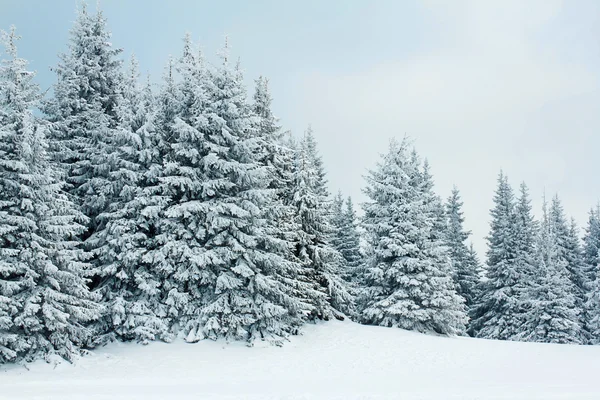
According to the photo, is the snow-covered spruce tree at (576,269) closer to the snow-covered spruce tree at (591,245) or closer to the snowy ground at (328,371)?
the snow-covered spruce tree at (591,245)

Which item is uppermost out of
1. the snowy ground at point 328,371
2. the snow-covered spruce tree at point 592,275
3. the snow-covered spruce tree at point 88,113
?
the snow-covered spruce tree at point 88,113

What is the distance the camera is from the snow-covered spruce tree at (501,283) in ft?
130

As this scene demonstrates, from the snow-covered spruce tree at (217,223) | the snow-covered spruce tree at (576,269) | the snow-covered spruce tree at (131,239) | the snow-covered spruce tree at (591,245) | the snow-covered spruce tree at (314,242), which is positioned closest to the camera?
the snow-covered spruce tree at (131,239)

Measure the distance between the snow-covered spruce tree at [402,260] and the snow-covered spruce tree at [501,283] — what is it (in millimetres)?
Answer: 9239

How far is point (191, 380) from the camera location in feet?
56.0

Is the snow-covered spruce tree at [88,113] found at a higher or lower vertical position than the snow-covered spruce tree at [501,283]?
higher

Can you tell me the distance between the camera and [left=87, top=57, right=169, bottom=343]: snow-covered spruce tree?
21438 mm

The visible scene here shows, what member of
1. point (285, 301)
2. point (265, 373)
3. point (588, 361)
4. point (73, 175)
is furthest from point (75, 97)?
point (588, 361)

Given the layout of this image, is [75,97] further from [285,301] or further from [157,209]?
[285,301]

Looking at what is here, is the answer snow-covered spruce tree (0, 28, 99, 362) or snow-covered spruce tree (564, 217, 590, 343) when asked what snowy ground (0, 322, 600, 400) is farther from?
snow-covered spruce tree (564, 217, 590, 343)

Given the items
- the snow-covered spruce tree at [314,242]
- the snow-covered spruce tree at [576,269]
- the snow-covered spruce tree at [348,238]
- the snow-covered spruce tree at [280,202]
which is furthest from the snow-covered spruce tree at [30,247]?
the snow-covered spruce tree at [576,269]

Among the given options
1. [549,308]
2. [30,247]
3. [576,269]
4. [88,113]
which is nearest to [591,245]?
[576,269]

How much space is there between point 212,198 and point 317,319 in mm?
9368

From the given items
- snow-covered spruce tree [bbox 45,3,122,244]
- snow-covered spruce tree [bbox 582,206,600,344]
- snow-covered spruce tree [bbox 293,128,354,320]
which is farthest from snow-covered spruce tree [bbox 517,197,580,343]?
snow-covered spruce tree [bbox 45,3,122,244]
